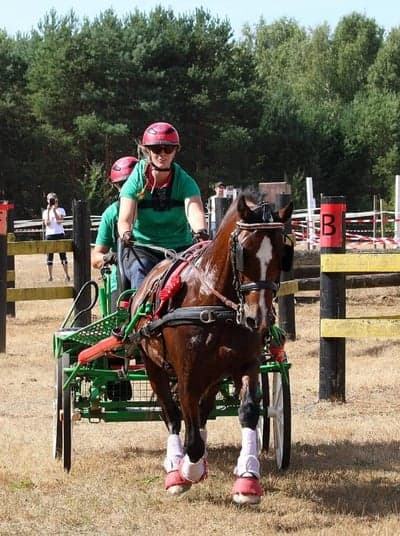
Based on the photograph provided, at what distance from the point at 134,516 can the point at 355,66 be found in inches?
2777

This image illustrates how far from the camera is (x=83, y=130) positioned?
49938mm

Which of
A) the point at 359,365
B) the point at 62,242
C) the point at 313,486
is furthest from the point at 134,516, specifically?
the point at 62,242

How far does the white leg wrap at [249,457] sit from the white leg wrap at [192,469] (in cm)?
24

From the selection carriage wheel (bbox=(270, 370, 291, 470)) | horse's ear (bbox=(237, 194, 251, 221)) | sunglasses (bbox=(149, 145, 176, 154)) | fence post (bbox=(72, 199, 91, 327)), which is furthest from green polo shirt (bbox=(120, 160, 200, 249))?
fence post (bbox=(72, 199, 91, 327))

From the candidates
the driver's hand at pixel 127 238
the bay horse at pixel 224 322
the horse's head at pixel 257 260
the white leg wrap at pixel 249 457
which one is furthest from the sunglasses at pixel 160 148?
the white leg wrap at pixel 249 457

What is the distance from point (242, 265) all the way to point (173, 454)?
4.81 feet

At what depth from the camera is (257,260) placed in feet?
17.2

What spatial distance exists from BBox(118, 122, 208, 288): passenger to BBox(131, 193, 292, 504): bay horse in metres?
0.72

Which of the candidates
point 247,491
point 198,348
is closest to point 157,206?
point 198,348

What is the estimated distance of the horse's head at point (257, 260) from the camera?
203 inches

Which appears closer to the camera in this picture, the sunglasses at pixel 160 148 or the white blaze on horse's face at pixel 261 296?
the white blaze on horse's face at pixel 261 296

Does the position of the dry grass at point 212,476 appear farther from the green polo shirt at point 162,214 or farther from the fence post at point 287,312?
the fence post at point 287,312

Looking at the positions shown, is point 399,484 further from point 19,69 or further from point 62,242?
point 19,69

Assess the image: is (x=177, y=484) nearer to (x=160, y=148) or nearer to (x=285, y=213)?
(x=285, y=213)
